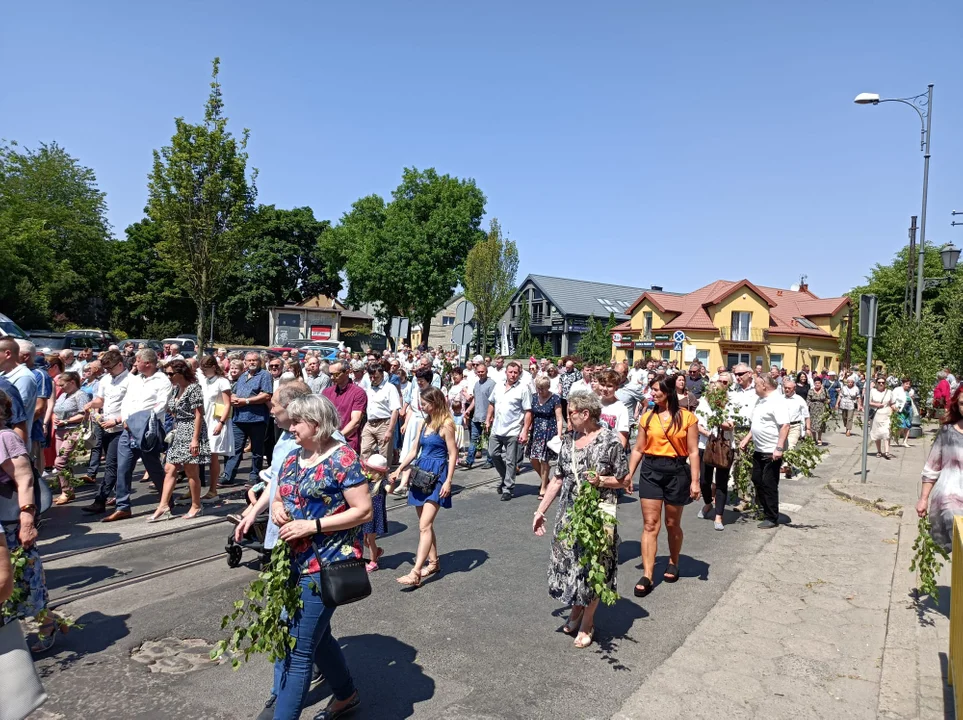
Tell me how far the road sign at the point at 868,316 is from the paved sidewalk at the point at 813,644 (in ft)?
12.7

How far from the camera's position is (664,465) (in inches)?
227

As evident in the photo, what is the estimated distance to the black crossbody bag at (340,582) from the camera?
10.6 feet

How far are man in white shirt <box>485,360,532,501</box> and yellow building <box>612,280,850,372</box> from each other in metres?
38.7

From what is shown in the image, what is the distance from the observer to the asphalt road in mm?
3900

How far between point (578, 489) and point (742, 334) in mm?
49422

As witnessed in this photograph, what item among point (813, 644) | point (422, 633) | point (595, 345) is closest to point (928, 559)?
point (813, 644)

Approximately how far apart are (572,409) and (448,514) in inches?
160

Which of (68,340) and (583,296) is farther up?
(583,296)

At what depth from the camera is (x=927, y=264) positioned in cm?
5856

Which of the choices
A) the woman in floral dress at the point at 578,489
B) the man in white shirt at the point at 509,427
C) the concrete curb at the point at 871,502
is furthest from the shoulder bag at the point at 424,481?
the concrete curb at the point at 871,502

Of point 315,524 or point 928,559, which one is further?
point 928,559

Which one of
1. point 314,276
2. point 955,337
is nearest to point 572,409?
point 955,337

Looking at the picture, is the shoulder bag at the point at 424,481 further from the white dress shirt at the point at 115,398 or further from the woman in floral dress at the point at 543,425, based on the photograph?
the white dress shirt at the point at 115,398

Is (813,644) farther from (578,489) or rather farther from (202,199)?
(202,199)
